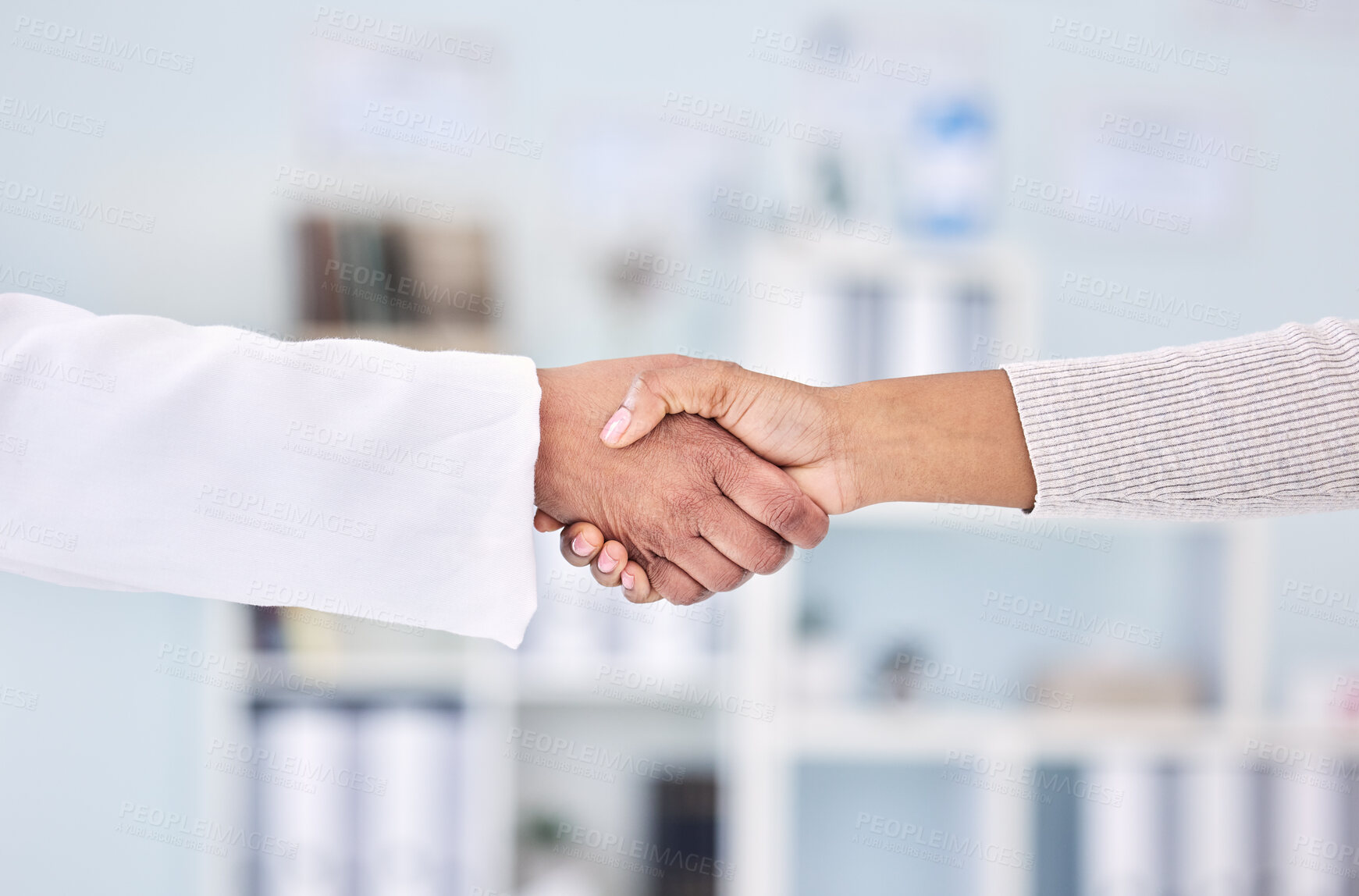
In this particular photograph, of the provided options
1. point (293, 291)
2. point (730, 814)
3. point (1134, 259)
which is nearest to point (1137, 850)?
point (730, 814)

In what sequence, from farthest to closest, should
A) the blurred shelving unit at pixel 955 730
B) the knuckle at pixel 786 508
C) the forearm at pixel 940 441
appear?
the blurred shelving unit at pixel 955 730 < the knuckle at pixel 786 508 < the forearm at pixel 940 441

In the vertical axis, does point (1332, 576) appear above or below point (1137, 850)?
above

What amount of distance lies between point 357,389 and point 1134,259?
2.06 metres

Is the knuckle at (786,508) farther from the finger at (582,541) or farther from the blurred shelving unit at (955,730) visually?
the blurred shelving unit at (955,730)

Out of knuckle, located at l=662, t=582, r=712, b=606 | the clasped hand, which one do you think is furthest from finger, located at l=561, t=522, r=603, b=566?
knuckle, located at l=662, t=582, r=712, b=606

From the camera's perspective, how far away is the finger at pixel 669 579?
1.32m

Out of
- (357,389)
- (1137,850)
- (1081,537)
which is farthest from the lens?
(1081,537)

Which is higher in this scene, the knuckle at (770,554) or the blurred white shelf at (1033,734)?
the knuckle at (770,554)

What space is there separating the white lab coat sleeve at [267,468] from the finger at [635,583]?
0.76 feet

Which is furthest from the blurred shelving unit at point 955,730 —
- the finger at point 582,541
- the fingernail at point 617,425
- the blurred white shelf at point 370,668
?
the fingernail at point 617,425

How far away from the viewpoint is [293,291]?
6.90 ft

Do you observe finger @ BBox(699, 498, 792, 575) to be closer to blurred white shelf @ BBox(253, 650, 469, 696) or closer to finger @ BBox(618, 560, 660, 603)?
finger @ BBox(618, 560, 660, 603)

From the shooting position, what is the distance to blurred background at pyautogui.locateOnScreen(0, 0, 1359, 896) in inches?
80.8

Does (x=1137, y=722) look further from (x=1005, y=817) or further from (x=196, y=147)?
(x=196, y=147)
